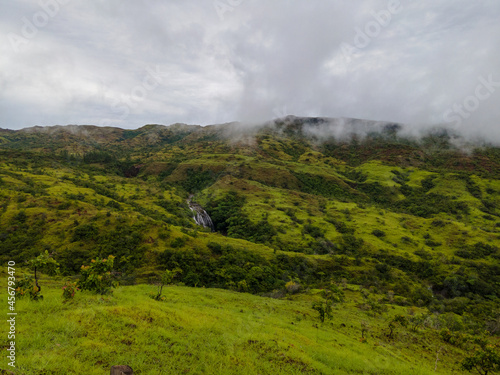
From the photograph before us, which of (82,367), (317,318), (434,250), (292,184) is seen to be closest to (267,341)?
(82,367)

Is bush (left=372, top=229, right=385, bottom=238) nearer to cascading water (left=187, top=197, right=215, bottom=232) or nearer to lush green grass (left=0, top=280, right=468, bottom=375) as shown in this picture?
cascading water (left=187, top=197, right=215, bottom=232)

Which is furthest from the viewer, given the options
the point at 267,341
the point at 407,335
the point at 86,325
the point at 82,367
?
the point at 407,335

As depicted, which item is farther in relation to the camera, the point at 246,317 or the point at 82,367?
the point at 246,317

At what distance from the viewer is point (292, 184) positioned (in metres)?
187

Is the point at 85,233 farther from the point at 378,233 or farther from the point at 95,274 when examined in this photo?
the point at 378,233

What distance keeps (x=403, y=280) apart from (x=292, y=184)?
12550 cm

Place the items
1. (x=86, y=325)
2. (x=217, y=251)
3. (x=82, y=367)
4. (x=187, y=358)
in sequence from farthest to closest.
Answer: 1. (x=217, y=251)
2. (x=86, y=325)
3. (x=187, y=358)
4. (x=82, y=367)

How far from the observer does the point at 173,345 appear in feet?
48.4

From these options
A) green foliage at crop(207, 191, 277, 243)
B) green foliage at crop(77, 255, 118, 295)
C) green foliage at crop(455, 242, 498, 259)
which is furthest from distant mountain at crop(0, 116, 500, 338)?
green foliage at crop(77, 255, 118, 295)

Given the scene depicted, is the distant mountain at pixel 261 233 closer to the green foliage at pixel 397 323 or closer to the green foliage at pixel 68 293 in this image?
the green foliage at pixel 397 323

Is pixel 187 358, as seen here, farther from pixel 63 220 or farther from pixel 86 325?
pixel 63 220

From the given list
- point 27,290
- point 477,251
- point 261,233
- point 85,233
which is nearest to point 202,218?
point 261,233

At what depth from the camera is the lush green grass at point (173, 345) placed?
39.1 feet

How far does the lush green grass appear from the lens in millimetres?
11906
